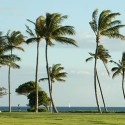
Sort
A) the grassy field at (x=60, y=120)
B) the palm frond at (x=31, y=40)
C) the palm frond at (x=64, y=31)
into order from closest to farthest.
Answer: the grassy field at (x=60, y=120)
the palm frond at (x=64, y=31)
the palm frond at (x=31, y=40)

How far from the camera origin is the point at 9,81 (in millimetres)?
72750

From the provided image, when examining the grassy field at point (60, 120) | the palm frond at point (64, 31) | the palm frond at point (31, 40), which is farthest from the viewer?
the palm frond at point (31, 40)

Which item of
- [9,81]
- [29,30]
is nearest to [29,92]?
[9,81]

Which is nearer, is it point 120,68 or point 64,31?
point 64,31

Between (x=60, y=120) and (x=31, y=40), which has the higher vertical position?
(x=31, y=40)

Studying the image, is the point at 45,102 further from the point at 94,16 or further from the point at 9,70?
the point at 94,16

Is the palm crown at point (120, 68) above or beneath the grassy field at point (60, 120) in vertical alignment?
above

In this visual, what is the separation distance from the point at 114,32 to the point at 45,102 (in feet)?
95.1

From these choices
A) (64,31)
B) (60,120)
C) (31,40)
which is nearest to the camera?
(60,120)

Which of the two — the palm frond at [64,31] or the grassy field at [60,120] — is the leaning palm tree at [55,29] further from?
the grassy field at [60,120]

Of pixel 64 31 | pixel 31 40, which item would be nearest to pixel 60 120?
pixel 64 31

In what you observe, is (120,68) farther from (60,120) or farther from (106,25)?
(60,120)

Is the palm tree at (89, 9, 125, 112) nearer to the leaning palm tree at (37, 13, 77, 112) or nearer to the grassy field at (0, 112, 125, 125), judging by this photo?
the leaning palm tree at (37, 13, 77, 112)

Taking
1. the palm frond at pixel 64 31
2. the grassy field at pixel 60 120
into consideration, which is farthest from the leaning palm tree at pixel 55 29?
the grassy field at pixel 60 120
